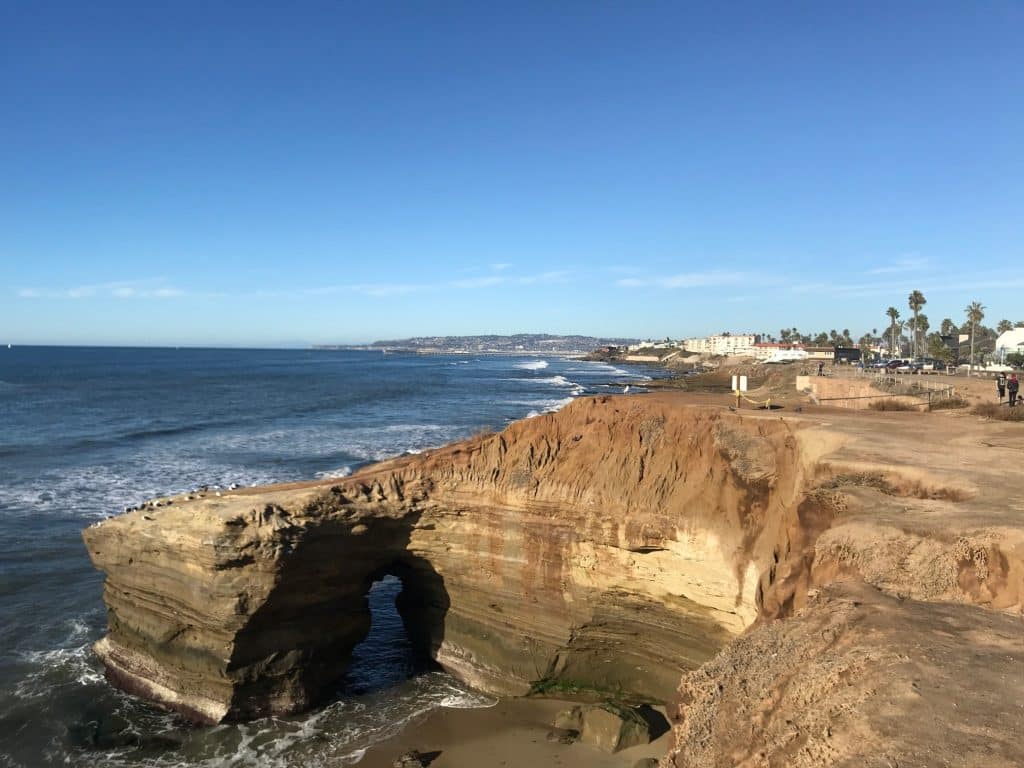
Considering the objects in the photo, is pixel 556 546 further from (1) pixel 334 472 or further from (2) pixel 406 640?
(1) pixel 334 472

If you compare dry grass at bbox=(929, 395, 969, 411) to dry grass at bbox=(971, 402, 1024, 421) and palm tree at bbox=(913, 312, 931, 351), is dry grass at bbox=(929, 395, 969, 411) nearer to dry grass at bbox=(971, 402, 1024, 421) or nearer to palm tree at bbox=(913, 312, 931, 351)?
dry grass at bbox=(971, 402, 1024, 421)

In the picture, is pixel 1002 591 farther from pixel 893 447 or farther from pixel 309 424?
pixel 309 424

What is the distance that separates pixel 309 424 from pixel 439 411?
11796 mm

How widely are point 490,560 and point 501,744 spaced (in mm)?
3461

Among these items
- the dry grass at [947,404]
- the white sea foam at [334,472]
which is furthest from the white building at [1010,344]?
the white sea foam at [334,472]

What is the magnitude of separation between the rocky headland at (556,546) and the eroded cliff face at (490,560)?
0.04 metres

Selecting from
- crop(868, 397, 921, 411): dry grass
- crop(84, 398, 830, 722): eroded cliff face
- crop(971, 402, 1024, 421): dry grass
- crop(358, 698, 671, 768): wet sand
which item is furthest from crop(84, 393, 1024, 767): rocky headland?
crop(868, 397, 921, 411): dry grass

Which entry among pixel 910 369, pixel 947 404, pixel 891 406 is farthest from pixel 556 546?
pixel 910 369

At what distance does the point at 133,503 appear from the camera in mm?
25234

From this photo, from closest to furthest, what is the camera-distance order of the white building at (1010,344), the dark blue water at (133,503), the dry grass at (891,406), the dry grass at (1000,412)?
the dark blue water at (133,503) < the dry grass at (1000,412) < the dry grass at (891,406) < the white building at (1010,344)

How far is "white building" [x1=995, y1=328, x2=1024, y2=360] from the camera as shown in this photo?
247 ft

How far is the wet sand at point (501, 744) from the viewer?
11281 millimetres

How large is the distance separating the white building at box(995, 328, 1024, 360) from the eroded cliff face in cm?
7812

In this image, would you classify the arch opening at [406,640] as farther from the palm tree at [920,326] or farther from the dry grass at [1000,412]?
the palm tree at [920,326]
